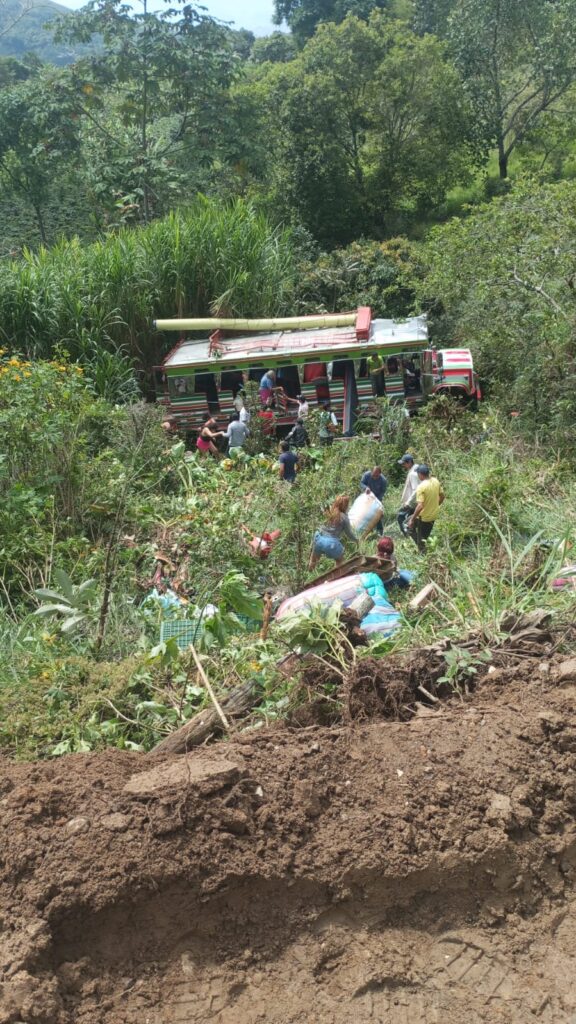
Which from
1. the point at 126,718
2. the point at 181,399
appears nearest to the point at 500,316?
the point at 181,399

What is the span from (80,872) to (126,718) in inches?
57.0

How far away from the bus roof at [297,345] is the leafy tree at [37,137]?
353 inches

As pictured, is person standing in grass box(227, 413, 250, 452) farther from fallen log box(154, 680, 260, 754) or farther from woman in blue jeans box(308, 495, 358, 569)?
fallen log box(154, 680, 260, 754)

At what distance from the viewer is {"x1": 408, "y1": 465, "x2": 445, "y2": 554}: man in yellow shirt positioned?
328 inches

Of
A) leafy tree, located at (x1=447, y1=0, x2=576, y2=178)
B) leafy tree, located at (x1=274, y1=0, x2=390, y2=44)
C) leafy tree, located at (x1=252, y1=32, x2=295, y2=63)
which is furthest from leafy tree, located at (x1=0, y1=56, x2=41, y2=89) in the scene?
leafy tree, located at (x1=447, y1=0, x2=576, y2=178)

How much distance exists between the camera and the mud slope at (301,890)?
11.5 ft

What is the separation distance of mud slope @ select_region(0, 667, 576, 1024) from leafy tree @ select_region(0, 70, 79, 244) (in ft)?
61.0

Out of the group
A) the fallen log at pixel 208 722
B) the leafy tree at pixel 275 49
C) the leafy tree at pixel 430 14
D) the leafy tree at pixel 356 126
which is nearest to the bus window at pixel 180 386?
the fallen log at pixel 208 722

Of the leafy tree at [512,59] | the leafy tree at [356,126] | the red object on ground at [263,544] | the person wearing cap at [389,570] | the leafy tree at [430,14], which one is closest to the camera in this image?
the person wearing cap at [389,570]

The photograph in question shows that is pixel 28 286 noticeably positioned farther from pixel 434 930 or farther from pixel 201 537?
pixel 434 930

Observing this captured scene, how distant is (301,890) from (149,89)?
61.5 ft

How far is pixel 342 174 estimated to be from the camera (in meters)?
21.2

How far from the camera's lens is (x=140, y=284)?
46.5ft

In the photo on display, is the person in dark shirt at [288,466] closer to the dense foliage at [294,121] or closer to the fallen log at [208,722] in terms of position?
the fallen log at [208,722]
